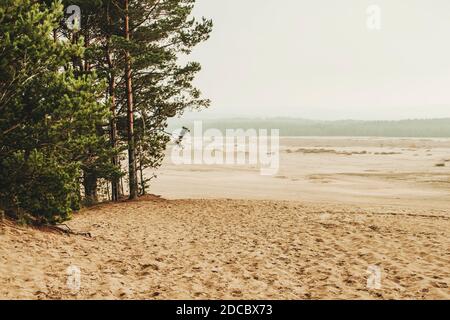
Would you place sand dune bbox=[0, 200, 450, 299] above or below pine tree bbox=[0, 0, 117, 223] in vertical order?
below

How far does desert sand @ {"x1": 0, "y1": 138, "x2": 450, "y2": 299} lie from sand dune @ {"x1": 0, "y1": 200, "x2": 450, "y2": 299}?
0.08 ft

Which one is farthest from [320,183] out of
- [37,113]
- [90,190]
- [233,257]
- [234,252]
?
[37,113]

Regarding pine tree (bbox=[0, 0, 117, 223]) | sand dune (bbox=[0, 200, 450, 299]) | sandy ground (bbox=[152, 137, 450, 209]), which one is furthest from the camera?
sandy ground (bbox=[152, 137, 450, 209])

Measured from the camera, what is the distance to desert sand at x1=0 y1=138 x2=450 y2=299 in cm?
771

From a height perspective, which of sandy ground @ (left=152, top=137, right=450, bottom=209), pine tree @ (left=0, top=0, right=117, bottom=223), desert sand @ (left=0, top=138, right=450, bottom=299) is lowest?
sandy ground @ (left=152, top=137, right=450, bottom=209)

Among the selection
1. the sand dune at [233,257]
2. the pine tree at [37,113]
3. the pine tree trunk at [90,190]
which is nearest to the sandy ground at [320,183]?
the pine tree trunk at [90,190]

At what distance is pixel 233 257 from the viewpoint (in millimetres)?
10539

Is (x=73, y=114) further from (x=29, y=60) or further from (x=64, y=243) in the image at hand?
(x=64, y=243)

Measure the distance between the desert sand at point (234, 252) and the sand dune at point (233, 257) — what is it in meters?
0.02

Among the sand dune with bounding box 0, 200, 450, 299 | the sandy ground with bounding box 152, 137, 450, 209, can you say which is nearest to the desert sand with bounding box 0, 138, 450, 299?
the sand dune with bounding box 0, 200, 450, 299

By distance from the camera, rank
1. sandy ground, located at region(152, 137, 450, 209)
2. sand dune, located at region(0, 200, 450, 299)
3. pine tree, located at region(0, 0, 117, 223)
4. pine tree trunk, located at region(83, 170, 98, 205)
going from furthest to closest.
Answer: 1. sandy ground, located at region(152, 137, 450, 209)
2. pine tree trunk, located at region(83, 170, 98, 205)
3. pine tree, located at region(0, 0, 117, 223)
4. sand dune, located at region(0, 200, 450, 299)

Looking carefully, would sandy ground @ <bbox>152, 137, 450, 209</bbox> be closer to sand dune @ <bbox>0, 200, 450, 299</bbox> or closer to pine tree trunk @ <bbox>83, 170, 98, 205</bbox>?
pine tree trunk @ <bbox>83, 170, 98, 205</bbox>

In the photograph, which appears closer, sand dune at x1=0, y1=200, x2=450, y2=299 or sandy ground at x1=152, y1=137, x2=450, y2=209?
sand dune at x1=0, y1=200, x2=450, y2=299
